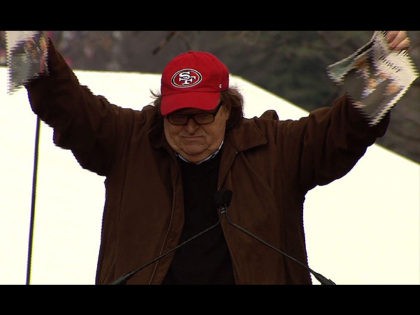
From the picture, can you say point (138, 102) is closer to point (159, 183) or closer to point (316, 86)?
point (159, 183)

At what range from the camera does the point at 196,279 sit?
10.8 feet

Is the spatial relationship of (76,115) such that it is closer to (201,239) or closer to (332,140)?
(201,239)

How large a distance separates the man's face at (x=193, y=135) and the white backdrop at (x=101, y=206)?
111 centimetres

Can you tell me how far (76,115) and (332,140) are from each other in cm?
73

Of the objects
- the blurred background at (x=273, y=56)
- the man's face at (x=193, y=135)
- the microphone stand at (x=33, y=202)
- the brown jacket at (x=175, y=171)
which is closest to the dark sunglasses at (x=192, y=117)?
the man's face at (x=193, y=135)

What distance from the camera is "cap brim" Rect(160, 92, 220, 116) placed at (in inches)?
133

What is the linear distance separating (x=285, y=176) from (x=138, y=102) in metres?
1.36

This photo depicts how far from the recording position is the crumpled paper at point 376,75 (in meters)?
3.01

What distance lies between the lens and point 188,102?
133 inches

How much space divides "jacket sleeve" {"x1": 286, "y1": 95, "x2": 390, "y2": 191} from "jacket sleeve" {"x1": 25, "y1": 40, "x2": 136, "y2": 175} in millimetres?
530

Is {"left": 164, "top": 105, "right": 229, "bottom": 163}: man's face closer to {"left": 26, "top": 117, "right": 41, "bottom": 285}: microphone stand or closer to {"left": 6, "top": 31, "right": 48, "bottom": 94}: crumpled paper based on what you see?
{"left": 6, "top": 31, "right": 48, "bottom": 94}: crumpled paper

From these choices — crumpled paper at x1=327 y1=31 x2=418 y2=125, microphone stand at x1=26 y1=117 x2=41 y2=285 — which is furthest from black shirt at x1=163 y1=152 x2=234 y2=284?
microphone stand at x1=26 y1=117 x2=41 y2=285

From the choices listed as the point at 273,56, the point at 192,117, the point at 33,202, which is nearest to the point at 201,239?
the point at 192,117
